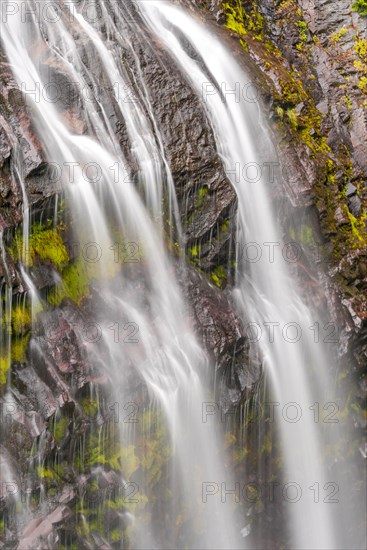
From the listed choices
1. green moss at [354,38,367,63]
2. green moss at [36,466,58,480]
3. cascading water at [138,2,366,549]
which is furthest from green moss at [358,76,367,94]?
green moss at [36,466,58,480]

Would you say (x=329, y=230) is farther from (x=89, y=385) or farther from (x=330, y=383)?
(x=89, y=385)

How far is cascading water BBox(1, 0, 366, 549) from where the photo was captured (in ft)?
24.9

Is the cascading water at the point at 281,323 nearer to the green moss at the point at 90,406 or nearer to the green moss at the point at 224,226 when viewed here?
the green moss at the point at 224,226

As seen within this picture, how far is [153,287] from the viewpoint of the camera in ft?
26.9

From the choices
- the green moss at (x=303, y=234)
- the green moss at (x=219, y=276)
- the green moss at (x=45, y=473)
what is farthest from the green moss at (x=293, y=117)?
the green moss at (x=45, y=473)

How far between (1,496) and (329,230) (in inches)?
254

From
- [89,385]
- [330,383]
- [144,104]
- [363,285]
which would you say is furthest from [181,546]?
[144,104]

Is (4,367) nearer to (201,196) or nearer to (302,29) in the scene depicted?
(201,196)

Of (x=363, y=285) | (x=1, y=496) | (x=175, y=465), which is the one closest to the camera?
(x=1, y=496)

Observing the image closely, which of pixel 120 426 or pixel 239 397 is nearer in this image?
pixel 120 426

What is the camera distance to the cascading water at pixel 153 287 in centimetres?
759

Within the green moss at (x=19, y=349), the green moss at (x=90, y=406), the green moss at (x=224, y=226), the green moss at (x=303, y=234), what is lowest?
the green moss at (x=90, y=406)

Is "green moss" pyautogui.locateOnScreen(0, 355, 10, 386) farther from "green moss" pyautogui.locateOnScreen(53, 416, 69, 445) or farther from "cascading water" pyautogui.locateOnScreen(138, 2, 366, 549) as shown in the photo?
"cascading water" pyautogui.locateOnScreen(138, 2, 366, 549)

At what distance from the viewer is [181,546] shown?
802 centimetres
